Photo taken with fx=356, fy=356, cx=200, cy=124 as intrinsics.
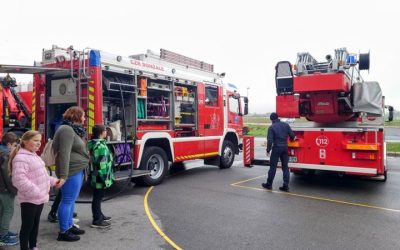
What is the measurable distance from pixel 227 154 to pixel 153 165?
3.58 metres

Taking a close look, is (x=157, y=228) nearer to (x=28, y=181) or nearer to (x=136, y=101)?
(x=28, y=181)

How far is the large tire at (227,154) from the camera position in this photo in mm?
11250

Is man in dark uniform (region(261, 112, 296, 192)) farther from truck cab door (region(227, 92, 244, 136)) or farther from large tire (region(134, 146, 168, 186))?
truck cab door (region(227, 92, 244, 136))

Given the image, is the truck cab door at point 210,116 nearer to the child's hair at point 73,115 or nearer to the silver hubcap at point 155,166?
the silver hubcap at point 155,166

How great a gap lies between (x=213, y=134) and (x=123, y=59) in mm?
3961

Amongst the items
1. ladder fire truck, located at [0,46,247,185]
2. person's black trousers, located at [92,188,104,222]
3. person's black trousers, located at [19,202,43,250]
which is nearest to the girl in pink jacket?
person's black trousers, located at [19,202,43,250]

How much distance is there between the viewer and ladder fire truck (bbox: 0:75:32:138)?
13.1 m

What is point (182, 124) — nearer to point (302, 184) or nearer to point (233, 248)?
point (302, 184)

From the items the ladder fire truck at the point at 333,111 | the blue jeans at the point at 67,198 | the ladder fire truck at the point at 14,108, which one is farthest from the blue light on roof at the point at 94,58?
the ladder fire truck at the point at 14,108

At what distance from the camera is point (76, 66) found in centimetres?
730

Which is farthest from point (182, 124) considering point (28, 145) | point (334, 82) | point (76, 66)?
point (28, 145)

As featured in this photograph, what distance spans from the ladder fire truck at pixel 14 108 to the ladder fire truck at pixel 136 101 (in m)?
5.73

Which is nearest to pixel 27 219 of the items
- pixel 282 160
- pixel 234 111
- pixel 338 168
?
pixel 282 160

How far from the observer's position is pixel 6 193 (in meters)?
4.23
